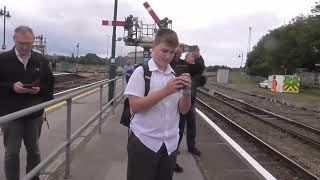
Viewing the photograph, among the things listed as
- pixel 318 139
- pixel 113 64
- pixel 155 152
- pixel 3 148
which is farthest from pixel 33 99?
pixel 113 64

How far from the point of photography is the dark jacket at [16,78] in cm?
533

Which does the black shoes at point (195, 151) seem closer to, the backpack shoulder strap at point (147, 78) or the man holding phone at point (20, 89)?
the man holding phone at point (20, 89)

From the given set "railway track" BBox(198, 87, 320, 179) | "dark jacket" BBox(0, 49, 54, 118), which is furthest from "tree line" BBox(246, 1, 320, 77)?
"dark jacket" BBox(0, 49, 54, 118)

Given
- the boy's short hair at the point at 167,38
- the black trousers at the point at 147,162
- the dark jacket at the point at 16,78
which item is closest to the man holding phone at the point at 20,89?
the dark jacket at the point at 16,78

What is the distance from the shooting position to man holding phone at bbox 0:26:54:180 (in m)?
5.28

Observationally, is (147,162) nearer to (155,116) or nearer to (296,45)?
(155,116)

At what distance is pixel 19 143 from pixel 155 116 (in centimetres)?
191

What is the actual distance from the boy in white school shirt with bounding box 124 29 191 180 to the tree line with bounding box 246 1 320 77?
2665 inches

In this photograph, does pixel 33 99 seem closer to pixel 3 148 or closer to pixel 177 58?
pixel 3 148

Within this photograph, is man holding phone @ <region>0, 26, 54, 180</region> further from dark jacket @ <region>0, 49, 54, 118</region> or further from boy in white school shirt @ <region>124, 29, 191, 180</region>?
boy in white school shirt @ <region>124, 29, 191, 180</region>

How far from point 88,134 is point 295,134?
7927 millimetres

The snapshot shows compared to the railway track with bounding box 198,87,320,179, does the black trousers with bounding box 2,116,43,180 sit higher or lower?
higher

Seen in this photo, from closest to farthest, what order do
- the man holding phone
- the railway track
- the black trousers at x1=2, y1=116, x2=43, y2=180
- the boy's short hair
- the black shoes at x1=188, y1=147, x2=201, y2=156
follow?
the boy's short hair
the black trousers at x1=2, y1=116, x2=43, y2=180
the man holding phone
the black shoes at x1=188, y1=147, x2=201, y2=156
the railway track

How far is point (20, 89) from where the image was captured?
5242mm
